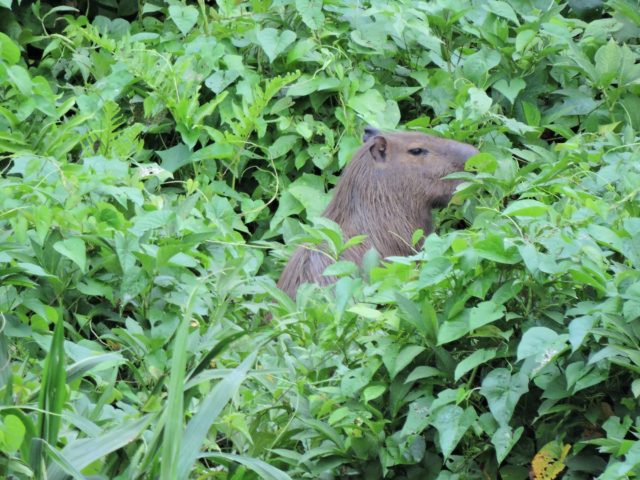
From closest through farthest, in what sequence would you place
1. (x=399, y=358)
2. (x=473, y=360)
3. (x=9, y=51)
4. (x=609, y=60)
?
(x=473, y=360) < (x=399, y=358) < (x=609, y=60) < (x=9, y=51)

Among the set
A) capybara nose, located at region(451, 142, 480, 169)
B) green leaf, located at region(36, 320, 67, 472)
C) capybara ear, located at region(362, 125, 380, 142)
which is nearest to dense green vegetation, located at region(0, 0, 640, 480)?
green leaf, located at region(36, 320, 67, 472)

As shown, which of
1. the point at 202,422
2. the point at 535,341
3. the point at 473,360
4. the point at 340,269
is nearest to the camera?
the point at 202,422

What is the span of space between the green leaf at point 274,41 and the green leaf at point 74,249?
250 cm

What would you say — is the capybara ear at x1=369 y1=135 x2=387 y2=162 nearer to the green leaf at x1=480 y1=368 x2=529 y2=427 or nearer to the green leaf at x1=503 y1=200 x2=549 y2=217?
the green leaf at x1=503 y1=200 x2=549 y2=217

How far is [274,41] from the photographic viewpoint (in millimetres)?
6902

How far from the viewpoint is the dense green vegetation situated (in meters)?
3.25

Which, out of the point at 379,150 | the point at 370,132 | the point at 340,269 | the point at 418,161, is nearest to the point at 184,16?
the point at 370,132

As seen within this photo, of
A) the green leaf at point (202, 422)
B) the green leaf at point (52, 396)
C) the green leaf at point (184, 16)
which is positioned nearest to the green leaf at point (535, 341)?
the green leaf at point (202, 422)

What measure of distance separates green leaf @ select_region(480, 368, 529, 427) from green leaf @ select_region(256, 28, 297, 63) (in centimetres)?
373

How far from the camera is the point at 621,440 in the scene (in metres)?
3.09

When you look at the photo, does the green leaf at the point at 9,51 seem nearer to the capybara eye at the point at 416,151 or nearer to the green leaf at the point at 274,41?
the green leaf at the point at 274,41

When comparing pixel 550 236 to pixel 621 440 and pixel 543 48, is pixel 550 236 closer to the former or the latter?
pixel 621 440

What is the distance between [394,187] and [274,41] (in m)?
1.25

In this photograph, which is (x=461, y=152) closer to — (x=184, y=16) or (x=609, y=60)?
(x=609, y=60)
